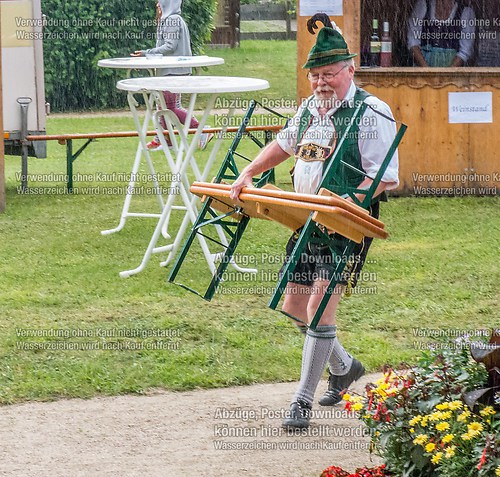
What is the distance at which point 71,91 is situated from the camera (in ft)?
70.2

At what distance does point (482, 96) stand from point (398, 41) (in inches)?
71.7

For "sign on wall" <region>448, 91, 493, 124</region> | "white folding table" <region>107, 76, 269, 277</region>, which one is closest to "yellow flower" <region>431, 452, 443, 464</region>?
"white folding table" <region>107, 76, 269, 277</region>

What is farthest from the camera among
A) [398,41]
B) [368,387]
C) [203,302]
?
[398,41]

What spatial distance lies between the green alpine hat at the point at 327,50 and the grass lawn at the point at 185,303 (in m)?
1.91

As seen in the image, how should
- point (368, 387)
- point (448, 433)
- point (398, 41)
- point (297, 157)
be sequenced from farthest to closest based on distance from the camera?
point (398, 41) < point (297, 157) < point (368, 387) < point (448, 433)

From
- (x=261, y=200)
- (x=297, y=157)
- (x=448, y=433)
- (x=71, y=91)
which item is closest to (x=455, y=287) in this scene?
(x=297, y=157)

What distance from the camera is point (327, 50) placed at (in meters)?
5.58

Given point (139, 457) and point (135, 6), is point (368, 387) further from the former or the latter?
point (135, 6)

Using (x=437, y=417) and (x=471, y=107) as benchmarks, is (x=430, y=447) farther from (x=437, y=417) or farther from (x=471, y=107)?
(x=471, y=107)

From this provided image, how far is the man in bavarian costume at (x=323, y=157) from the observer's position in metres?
5.60

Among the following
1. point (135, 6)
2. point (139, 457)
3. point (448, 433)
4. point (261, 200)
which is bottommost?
point (139, 457)

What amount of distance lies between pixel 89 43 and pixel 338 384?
15740 millimetres

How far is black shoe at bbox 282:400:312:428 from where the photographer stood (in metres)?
5.75

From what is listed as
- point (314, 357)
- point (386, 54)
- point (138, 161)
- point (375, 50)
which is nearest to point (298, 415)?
point (314, 357)
